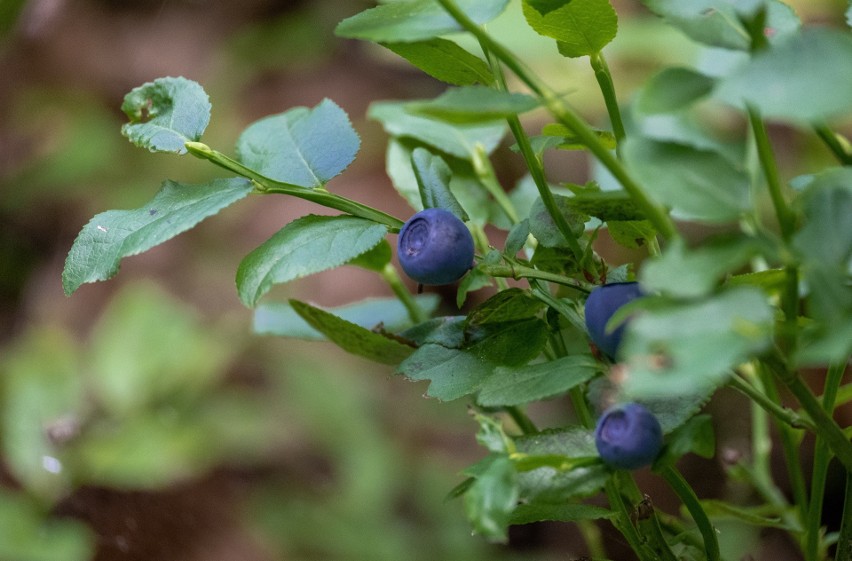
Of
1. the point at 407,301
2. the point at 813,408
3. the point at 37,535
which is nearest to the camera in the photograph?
the point at 813,408

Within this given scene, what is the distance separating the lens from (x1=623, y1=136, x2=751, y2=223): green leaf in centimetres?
35

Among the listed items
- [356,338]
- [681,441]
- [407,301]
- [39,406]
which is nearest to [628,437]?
[681,441]

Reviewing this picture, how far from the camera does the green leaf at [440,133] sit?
776 mm

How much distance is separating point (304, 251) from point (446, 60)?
14 centimetres

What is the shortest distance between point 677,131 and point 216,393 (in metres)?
1.42

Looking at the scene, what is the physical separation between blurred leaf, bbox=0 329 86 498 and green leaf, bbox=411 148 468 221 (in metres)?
0.94

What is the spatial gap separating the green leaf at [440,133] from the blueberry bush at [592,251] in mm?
61

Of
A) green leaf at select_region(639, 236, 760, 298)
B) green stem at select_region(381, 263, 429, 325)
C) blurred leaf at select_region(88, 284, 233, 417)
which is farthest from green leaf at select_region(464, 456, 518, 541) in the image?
blurred leaf at select_region(88, 284, 233, 417)

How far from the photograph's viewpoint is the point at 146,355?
1.88 meters

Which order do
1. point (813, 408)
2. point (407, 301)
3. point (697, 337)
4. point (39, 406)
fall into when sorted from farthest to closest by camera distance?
point (39, 406) < point (407, 301) < point (813, 408) < point (697, 337)


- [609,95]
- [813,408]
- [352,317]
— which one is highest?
[609,95]

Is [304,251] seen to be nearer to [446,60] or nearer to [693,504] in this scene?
[446,60]

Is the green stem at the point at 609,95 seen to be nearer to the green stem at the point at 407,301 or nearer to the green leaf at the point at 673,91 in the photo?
the green leaf at the point at 673,91

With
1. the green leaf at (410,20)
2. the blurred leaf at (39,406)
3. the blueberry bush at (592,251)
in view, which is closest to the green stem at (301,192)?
the blueberry bush at (592,251)
